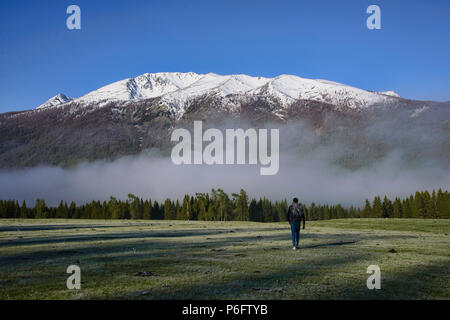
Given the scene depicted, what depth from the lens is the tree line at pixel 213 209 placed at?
431ft

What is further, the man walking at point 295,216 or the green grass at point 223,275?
the man walking at point 295,216

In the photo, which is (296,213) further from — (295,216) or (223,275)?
(223,275)

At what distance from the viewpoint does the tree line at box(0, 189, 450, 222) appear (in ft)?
431

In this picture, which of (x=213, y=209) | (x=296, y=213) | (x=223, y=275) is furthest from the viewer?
(x=213, y=209)

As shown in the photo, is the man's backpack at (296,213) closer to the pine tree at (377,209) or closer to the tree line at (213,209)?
the tree line at (213,209)

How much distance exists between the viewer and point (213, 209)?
146750mm

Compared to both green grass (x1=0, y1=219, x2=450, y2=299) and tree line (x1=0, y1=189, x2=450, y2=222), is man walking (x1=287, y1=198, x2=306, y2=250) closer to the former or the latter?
green grass (x1=0, y1=219, x2=450, y2=299)

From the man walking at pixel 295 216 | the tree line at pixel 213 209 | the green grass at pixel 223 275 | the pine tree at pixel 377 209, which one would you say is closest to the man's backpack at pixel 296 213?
the man walking at pixel 295 216

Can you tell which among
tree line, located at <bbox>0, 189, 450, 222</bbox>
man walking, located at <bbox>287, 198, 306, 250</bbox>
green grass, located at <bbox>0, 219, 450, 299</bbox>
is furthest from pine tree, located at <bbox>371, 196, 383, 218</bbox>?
man walking, located at <bbox>287, 198, 306, 250</bbox>

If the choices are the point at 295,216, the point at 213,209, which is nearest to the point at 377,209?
the point at 213,209

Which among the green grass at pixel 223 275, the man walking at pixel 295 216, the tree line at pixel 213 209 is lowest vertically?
the tree line at pixel 213 209
